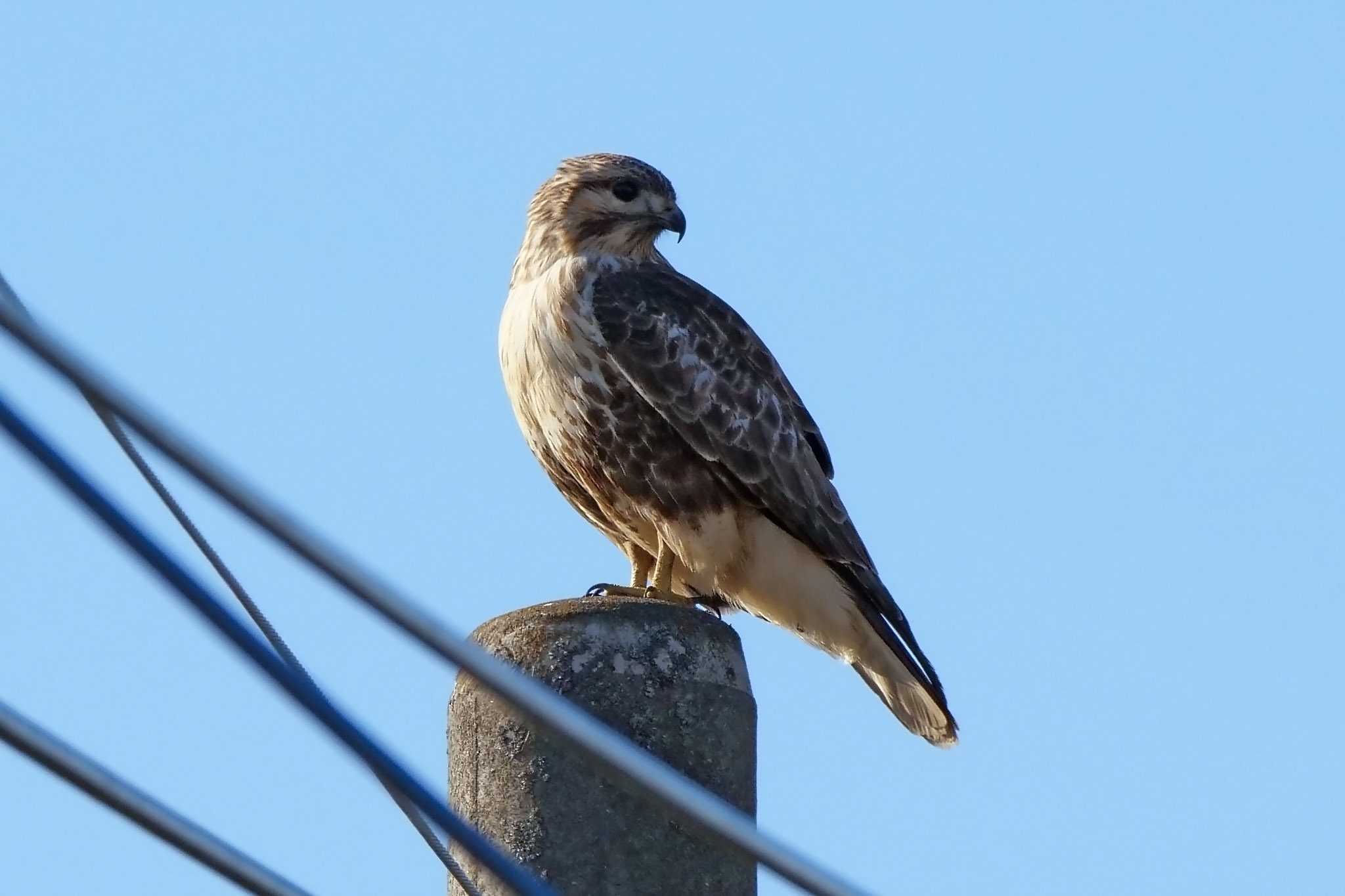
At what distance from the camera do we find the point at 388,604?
81.7 inches

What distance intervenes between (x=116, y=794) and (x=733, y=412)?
577 centimetres

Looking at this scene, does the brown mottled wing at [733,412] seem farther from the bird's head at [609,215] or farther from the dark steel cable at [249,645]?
the dark steel cable at [249,645]

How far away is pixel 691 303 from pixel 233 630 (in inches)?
240

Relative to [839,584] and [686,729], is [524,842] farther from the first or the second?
[839,584]

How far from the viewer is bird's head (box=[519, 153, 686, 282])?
833 cm

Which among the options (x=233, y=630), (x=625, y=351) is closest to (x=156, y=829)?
(x=233, y=630)

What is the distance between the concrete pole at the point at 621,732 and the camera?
454cm

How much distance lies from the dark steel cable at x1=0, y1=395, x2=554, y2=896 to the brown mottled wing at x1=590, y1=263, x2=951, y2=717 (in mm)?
5443

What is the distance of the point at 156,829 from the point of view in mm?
2260

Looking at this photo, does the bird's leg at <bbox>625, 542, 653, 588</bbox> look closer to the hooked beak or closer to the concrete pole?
the hooked beak

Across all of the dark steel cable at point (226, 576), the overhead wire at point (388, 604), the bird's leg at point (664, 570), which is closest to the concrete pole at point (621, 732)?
the dark steel cable at point (226, 576)

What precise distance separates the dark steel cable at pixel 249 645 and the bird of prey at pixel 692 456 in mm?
5085

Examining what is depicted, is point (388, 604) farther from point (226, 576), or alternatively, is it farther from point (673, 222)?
point (673, 222)

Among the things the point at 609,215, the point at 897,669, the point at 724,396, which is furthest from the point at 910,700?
the point at 609,215
